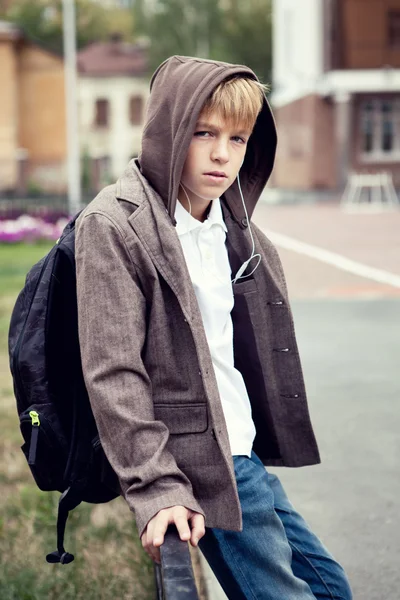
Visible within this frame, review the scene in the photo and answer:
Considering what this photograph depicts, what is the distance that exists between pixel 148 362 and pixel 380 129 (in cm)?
3673

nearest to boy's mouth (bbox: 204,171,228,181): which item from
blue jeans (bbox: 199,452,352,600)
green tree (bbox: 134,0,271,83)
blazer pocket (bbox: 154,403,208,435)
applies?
blazer pocket (bbox: 154,403,208,435)

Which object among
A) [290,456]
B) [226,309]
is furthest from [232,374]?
[290,456]

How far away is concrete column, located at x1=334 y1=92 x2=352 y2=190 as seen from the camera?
37250 millimetres

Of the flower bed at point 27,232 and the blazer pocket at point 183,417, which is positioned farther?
the flower bed at point 27,232

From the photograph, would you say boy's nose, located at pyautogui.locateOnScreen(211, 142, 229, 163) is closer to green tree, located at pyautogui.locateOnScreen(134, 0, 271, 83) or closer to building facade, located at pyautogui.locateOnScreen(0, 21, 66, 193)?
building facade, located at pyautogui.locateOnScreen(0, 21, 66, 193)

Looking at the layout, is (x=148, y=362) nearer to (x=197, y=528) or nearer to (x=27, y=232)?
(x=197, y=528)

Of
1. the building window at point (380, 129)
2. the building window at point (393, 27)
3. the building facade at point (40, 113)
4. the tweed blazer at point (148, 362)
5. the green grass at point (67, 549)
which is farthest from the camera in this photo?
the building facade at point (40, 113)

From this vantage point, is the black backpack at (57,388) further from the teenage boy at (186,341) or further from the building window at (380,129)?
the building window at (380,129)

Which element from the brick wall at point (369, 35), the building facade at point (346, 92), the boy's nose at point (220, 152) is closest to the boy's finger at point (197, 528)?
the boy's nose at point (220, 152)

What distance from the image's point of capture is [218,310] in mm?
2494

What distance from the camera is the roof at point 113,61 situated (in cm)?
6562

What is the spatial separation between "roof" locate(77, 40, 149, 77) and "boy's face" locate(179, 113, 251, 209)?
6357 cm

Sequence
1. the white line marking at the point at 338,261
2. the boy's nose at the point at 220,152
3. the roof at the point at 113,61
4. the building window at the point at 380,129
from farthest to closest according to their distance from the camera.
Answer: the roof at the point at 113,61 → the building window at the point at 380,129 → the white line marking at the point at 338,261 → the boy's nose at the point at 220,152

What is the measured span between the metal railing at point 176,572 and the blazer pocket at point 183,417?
30 centimetres
